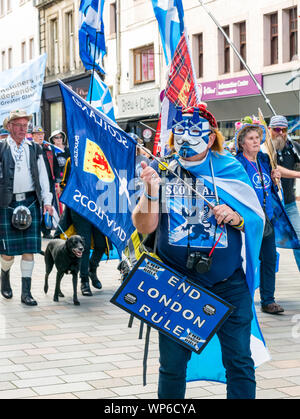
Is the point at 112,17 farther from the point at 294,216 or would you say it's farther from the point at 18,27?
the point at 294,216

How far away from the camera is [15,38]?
148 ft

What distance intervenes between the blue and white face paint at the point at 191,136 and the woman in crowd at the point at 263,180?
3.13 meters

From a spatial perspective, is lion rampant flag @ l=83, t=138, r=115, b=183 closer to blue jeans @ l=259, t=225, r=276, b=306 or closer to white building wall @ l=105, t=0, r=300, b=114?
blue jeans @ l=259, t=225, r=276, b=306

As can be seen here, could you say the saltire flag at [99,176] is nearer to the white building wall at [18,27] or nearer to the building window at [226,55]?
the building window at [226,55]

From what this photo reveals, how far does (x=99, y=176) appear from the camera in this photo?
22.9 feet

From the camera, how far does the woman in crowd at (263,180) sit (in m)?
7.12

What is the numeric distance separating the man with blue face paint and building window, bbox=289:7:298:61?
824 inches

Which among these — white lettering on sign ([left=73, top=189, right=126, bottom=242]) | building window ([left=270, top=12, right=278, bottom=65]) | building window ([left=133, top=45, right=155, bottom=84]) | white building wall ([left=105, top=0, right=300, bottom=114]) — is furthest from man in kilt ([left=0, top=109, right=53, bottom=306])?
building window ([left=133, top=45, right=155, bottom=84])

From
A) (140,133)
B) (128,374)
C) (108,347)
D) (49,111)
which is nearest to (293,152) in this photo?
(108,347)

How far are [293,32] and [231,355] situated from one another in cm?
2166

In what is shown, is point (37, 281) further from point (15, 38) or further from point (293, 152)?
point (15, 38)

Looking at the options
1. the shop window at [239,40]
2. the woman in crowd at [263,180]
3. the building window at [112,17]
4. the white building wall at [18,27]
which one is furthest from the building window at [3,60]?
the woman in crowd at [263,180]

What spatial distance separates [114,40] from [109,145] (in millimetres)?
28252

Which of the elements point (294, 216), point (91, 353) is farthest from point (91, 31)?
point (91, 353)
